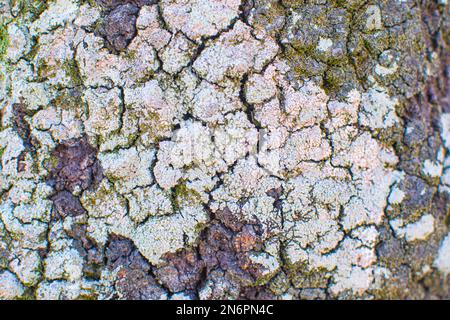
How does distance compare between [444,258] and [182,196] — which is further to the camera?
[444,258]

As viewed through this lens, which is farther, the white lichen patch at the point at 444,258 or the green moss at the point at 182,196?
the white lichen patch at the point at 444,258

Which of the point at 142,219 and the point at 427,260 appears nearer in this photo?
the point at 142,219

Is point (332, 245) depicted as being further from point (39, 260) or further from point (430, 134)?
point (39, 260)

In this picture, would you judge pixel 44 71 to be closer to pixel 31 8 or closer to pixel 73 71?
pixel 73 71

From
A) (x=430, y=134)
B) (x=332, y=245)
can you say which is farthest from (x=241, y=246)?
(x=430, y=134)

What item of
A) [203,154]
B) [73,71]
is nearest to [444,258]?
[203,154]

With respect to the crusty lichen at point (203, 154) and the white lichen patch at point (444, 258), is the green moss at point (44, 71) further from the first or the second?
the white lichen patch at point (444, 258)

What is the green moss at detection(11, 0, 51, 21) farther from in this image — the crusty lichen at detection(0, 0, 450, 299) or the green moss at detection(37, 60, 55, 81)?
the green moss at detection(37, 60, 55, 81)

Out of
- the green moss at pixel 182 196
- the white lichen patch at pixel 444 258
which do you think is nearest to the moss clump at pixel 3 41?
the green moss at pixel 182 196
